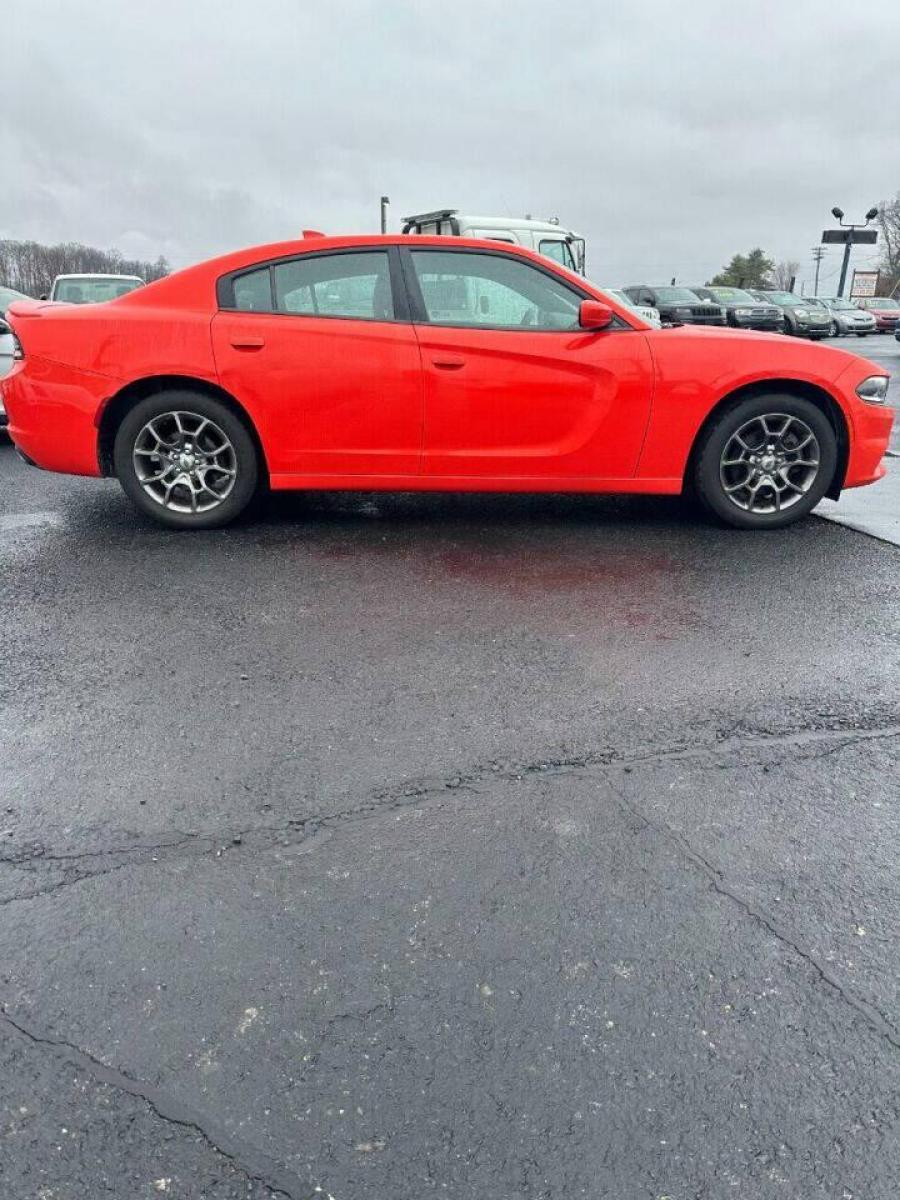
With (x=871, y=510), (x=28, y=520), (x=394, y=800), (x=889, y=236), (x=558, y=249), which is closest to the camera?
(x=394, y=800)

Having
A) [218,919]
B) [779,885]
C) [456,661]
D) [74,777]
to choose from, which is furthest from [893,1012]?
[74,777]

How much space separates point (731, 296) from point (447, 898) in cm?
3328

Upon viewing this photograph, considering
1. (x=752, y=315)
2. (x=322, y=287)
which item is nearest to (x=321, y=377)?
(x=322, y=287)

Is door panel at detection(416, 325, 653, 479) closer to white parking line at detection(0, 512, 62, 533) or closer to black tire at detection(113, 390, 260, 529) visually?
black tire at detection(113, 390, 260, 529)

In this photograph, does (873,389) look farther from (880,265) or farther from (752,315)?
(880,265)

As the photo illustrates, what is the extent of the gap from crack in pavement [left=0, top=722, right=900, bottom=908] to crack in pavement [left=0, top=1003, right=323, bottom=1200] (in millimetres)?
456

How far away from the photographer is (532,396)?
4.66m

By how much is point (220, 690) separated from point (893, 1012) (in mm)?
2202

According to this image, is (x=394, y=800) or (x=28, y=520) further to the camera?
(x=28, y=520)

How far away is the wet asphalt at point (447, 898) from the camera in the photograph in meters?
1.49

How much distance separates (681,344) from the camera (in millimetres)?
4727

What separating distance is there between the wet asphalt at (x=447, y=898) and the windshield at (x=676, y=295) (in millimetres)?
28716

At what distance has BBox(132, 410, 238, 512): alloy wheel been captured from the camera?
474 centimetres

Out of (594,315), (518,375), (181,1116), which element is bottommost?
(181,1116)
